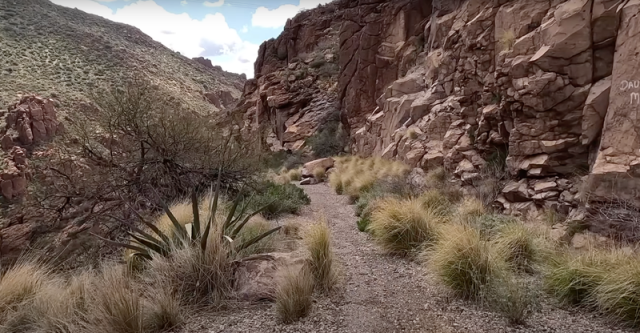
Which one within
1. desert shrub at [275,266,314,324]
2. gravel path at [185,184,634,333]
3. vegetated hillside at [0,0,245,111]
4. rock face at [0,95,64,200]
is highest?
vegetated hillside at [0,0,245,111]

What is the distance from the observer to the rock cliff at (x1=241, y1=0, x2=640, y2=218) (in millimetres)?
5852

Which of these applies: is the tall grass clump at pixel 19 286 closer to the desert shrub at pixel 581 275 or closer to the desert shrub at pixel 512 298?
the desert shrub at pixel 512 298

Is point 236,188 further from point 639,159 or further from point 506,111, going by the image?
point 639,159

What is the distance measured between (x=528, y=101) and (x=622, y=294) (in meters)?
5.23

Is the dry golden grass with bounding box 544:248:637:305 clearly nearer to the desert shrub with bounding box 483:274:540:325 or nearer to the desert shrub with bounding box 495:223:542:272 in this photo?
the desert shrub with bounding box 483:274:540:325

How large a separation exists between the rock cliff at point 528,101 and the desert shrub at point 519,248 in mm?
1747

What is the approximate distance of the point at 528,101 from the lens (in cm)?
753

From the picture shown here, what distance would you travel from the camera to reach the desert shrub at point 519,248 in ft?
14.6

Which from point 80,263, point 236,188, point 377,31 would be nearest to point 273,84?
point 377,31

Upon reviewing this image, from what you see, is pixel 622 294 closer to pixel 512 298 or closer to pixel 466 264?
pixel 512 298

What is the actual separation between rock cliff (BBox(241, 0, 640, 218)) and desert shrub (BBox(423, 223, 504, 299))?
9.20ft

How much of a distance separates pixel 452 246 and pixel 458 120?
8.11m

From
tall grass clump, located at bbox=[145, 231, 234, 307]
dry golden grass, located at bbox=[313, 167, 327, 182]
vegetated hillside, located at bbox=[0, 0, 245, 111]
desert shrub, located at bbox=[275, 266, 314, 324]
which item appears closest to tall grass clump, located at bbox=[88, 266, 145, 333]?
tall grass clump, located at bbox=[145, 231, 234, 307]

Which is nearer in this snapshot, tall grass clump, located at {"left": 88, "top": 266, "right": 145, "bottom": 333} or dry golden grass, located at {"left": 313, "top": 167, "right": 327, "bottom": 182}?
tall grass clump, located at {"left": 88, "top": 266, "right": 145, "bottom": 333}
